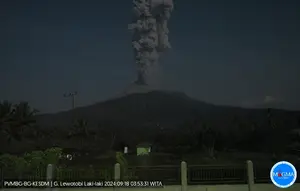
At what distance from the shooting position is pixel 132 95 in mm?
15148

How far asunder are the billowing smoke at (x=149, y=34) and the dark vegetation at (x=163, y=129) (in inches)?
43.4

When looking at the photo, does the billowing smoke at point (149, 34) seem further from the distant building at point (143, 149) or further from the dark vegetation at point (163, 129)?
the distant building at point (143, 149)

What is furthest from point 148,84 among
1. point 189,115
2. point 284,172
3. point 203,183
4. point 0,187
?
point 284,172

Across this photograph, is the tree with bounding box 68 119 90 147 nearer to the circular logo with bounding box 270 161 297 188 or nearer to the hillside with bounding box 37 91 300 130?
the hillside with bounding box 37 91 300 130

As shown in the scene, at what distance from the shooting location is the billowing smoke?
15367 mm

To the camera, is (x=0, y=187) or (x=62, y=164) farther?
(x=62, y=164)

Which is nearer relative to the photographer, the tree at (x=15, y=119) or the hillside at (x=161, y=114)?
the tree at (x=15, y=119)

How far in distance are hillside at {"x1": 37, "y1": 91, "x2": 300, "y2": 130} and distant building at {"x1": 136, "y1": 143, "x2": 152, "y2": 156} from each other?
0.82m

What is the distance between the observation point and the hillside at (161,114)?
575 inches

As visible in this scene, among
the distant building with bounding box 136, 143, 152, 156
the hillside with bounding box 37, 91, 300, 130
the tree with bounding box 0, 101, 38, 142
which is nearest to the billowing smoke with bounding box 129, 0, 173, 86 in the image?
the hillside with bounding box 37, 91, 300, 130

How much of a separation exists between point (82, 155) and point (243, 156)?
6226mm

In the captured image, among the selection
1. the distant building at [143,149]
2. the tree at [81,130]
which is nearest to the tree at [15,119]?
the tree at [81,130]

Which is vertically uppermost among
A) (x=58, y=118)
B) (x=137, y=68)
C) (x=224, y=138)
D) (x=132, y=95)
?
(x=137, y=68)

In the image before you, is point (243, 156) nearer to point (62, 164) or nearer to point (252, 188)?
A: point (252, 188)
